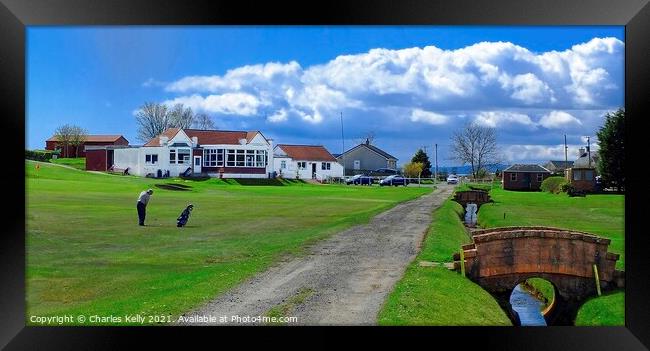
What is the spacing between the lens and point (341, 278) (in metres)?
8.77

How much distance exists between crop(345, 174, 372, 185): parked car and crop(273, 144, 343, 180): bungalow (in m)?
0.18

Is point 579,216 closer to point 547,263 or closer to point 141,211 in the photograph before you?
point 547,263

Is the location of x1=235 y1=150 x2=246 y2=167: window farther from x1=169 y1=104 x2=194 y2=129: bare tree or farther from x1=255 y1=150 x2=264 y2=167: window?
x1=169 y1=104 x2=194 y2=129: bare tree

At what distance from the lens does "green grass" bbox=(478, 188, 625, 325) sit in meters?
8.60

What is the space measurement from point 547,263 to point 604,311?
3.12 ft

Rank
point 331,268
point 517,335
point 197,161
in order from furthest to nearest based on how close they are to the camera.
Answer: point 197,161, point 331,268, point 517,335

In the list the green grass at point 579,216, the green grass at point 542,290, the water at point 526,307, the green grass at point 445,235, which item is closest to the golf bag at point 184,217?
the green grass at point 445,235

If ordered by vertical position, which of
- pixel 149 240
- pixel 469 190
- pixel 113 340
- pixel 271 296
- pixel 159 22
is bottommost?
pixel 113 340

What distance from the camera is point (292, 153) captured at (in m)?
9.52

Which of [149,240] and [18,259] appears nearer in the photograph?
[18,259]

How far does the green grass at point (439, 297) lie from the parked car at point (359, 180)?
4.02 feet

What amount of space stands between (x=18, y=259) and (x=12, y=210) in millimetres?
647

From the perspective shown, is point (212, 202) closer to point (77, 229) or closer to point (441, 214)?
point (77, 229)

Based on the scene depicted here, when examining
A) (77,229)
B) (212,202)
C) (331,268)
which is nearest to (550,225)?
(331,268)
